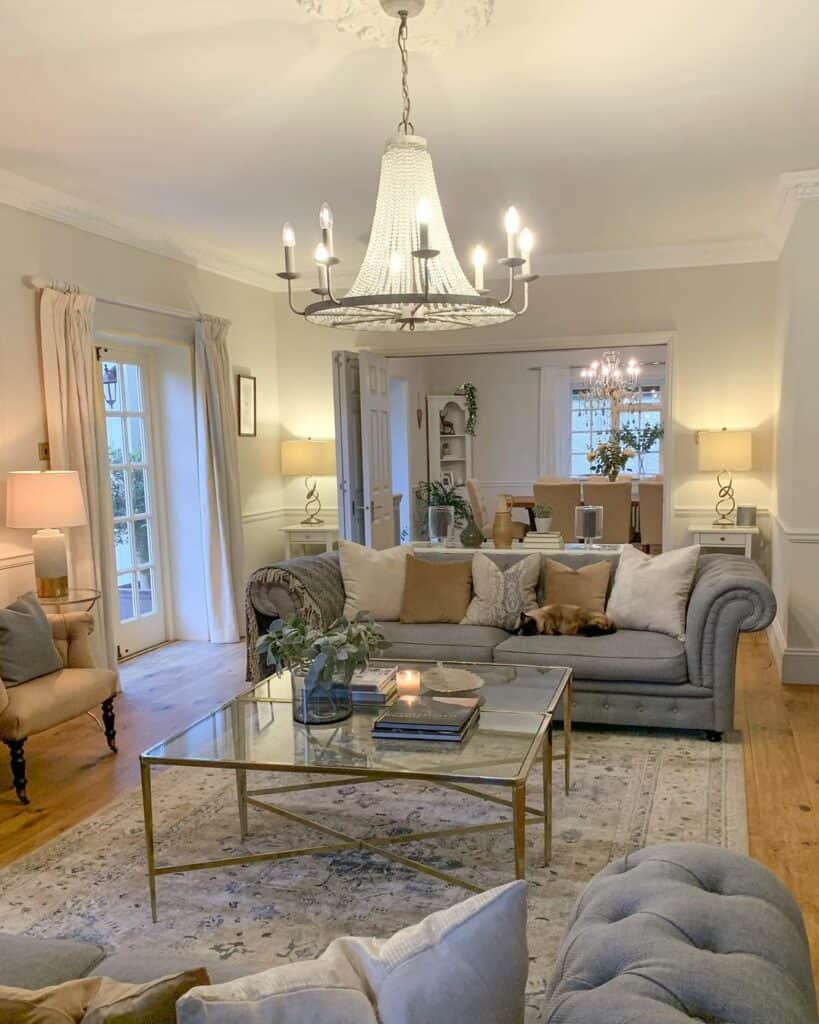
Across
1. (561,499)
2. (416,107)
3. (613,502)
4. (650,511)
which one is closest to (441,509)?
(416,107)

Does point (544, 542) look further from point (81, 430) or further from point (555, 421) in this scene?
point (555, 421)

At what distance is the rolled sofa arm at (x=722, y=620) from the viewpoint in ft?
12.2

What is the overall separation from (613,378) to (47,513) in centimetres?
676

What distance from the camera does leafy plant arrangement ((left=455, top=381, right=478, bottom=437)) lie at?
10.3 metres

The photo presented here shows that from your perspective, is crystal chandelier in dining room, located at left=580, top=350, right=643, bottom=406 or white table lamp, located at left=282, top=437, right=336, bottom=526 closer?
white table lamp, located at left=282, top=437, right=336, bottom=526

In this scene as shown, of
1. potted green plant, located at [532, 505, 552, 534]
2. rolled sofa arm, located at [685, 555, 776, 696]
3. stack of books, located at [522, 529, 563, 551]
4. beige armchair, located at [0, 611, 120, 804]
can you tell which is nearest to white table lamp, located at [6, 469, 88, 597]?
beige armchair, located at [0, 611, 120, 804]

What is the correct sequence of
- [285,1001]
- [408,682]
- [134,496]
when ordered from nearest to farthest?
[285,1001] → [408,682] → [134,496]

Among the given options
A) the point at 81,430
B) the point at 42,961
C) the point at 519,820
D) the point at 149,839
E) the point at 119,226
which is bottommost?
the point at 149,839

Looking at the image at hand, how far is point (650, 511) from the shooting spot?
7832mm

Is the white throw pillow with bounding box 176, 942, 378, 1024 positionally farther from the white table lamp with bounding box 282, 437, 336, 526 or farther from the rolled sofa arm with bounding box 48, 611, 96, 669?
the white table lamp with bounding box 282, 437, 336, 526

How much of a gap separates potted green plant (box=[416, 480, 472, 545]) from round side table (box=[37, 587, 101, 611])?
1933mm

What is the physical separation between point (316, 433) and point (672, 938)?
6.11 m

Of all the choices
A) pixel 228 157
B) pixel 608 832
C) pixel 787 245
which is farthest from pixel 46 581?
pixel 787 245

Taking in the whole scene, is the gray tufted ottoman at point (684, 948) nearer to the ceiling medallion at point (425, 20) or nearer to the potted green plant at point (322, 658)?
the potted green plant at point (322, 658)
